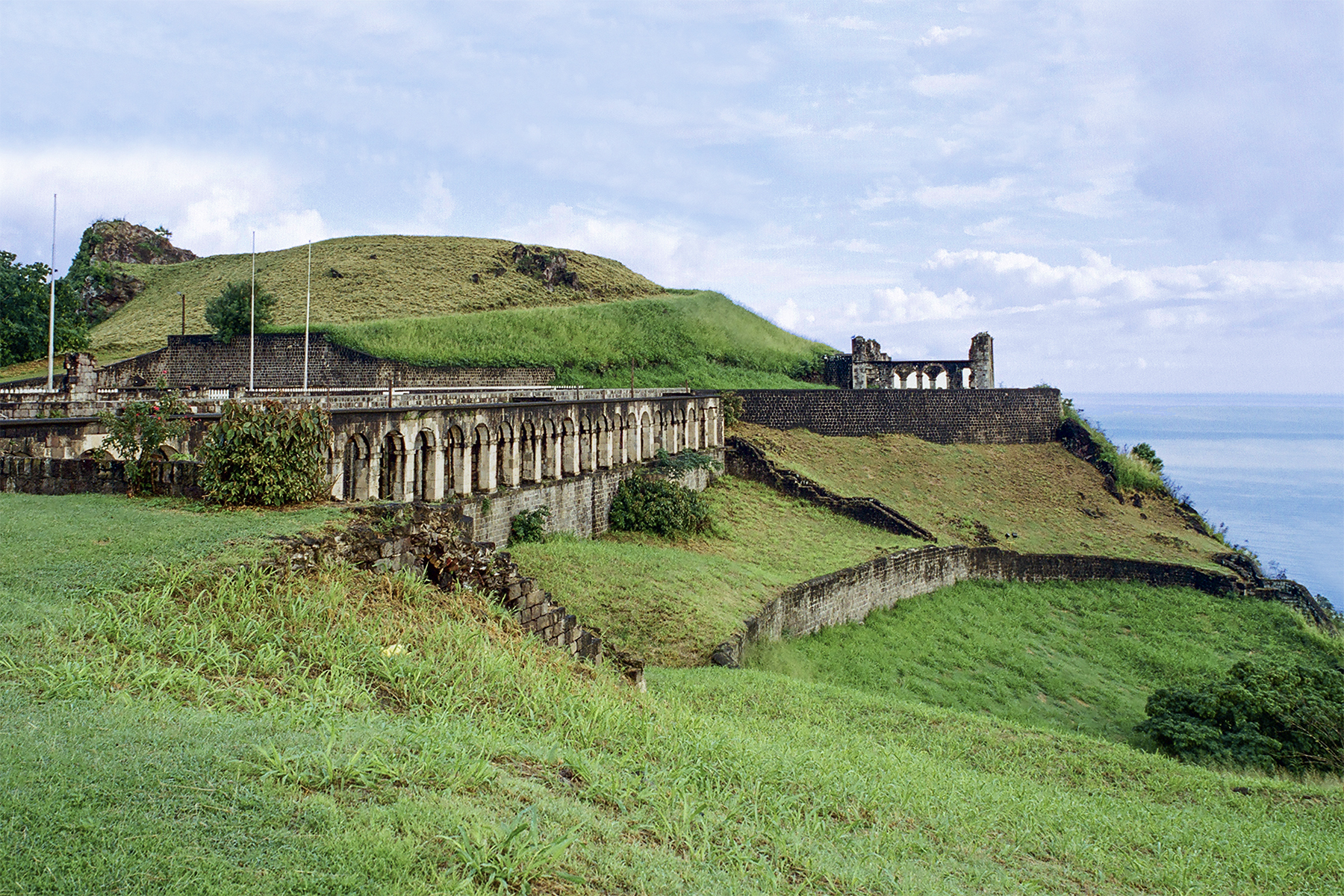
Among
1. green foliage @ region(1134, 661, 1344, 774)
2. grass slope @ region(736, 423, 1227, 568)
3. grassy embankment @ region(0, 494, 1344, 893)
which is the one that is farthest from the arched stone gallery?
green foliage @ region(1134, 661, 1344, 774)

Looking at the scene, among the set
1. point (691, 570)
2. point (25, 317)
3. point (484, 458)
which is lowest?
point (691, 570)

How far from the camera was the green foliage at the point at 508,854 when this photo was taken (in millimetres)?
3590

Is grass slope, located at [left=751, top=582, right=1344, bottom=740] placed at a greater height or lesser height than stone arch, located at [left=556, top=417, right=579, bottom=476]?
lesser

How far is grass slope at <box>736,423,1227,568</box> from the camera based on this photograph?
957 inches

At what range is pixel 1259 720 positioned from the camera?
Answer: 11102 millimetres

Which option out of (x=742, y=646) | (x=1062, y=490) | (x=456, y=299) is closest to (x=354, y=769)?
(x=742, y=646)

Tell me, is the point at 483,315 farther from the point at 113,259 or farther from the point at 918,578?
the point at 113,259

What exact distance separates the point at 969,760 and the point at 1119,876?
2.81 metres

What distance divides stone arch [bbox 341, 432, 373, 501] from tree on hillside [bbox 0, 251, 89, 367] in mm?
34600

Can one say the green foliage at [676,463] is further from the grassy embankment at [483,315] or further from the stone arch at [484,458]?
the grassy embankment at [483,315]

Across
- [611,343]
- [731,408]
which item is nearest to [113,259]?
[611,343]

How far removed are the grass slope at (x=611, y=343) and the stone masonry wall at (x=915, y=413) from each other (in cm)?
1184

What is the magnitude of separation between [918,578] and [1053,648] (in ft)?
11.5

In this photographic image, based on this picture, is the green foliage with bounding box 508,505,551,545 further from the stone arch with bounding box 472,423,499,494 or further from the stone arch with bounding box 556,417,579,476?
the stone arch with bounding box 556,417,579,476
